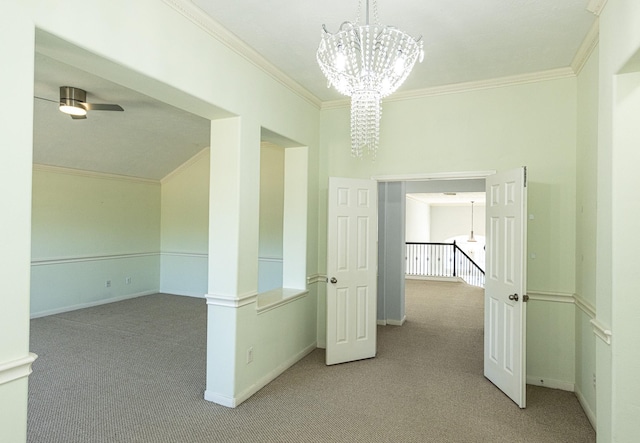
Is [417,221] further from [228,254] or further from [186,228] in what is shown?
[228,254]

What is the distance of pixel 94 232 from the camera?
671cm

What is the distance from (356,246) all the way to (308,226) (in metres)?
0.64

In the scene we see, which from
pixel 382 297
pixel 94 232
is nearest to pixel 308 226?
pixel 382 297

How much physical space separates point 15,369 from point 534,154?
436 cm

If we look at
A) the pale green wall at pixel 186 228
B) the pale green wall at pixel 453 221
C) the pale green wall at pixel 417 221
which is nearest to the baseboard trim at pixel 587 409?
the pale green wall at pixel 186 228

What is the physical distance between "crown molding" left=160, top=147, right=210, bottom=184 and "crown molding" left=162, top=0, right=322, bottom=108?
393 cm

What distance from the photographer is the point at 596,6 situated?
8.02 feet

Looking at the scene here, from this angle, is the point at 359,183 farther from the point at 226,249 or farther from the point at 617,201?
the point at 617,201

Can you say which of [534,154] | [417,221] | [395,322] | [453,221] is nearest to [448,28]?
[534,154]

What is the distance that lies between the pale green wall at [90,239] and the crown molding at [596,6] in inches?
283

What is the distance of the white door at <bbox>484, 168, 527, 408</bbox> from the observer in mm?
3244

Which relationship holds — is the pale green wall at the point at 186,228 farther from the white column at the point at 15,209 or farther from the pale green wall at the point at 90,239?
the white column at the point at 15,209

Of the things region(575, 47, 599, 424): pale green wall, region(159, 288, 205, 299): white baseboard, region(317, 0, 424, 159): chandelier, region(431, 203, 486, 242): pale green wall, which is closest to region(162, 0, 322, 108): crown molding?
region(317, 0, 424, 159): chandelier

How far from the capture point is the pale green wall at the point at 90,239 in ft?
19.5
